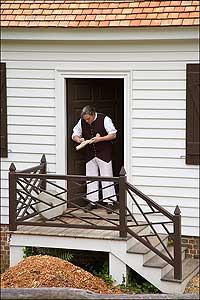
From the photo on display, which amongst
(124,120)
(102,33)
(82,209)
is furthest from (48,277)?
(102,33)

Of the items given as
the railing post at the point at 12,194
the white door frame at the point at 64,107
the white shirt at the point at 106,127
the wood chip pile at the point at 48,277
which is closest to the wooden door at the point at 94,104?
the white door frame at the point at 64,107

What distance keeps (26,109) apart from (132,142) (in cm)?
A: 191

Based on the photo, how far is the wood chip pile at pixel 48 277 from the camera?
30.3 feet

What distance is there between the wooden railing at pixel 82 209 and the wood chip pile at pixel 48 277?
0.93 metres

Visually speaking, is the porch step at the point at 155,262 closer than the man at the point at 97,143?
Yes

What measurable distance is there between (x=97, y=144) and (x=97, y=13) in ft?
6.92

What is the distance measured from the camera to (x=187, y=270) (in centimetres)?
1120

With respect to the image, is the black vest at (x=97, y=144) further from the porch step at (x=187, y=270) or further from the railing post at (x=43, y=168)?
the porch step at (x=187, y=270)

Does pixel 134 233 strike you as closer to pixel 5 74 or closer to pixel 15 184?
pixel 15 184

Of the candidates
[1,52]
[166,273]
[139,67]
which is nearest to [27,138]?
[1,52]

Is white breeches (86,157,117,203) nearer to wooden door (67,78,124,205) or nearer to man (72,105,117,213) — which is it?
man (72,105,117,213)

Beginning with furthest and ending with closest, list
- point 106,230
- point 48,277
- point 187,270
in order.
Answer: point 187,270 → point 106,230 → point 48,277

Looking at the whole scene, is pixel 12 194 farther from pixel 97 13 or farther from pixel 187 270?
pixel 97 13

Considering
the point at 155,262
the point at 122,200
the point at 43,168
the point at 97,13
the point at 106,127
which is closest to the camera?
the point at 122,200
